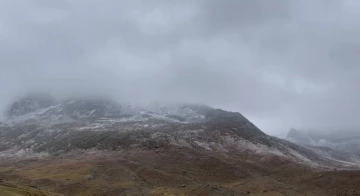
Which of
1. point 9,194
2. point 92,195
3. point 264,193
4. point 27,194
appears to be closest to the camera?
point 9,194

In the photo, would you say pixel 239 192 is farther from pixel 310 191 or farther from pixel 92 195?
pixel 92 195

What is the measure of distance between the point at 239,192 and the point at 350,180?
55.5 m

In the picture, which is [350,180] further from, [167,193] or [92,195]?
[92,195]

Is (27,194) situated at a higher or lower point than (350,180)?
lower

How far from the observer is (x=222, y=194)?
188 meters

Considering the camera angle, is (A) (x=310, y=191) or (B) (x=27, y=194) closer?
(B) (x=27, y=194)

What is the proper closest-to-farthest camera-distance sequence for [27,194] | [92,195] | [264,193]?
[27,194] < [92,195] < [264,193]

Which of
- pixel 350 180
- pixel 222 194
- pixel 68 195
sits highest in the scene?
pixel 350 180

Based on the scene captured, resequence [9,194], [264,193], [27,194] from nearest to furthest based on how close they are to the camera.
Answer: [9,194], [27,194], [264,193]

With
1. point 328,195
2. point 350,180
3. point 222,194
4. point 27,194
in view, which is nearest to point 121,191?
point 222,194

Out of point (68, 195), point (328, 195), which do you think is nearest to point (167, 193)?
point (68, 195)

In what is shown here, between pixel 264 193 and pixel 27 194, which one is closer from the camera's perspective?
pixel 27 194

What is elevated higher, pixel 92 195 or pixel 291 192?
pixel 291 192

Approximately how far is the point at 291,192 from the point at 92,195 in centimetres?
9610
